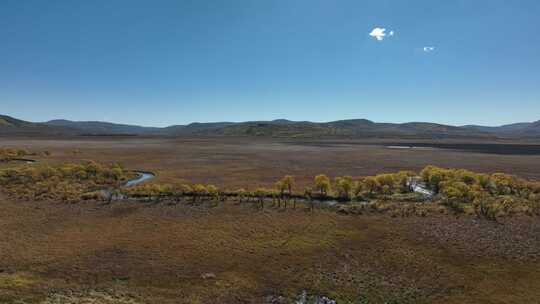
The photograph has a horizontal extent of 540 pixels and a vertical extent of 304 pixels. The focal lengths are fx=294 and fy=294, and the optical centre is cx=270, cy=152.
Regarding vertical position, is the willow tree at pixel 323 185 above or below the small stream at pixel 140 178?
above

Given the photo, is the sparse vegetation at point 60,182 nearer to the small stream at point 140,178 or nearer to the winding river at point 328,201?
the small stream at point 140,178

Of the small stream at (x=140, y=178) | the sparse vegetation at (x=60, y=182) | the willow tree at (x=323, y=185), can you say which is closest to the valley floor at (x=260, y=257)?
the sparse vegetation at (x=60, y=182)

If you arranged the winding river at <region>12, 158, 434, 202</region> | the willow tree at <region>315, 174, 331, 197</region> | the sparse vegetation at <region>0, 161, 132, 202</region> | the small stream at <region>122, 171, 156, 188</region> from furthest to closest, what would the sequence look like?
the small stream at <region>122, 171, 156, 188</region> < the willow tree at <region>315, 174, 331, 197</region> < the winding river at <region>12, 158, 434, 202</region> < the sparse vegetation at <region>0, 161, 132, 202</region>

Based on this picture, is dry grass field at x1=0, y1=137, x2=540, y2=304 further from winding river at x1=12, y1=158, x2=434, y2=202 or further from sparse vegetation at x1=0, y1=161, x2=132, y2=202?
winding river at x1=12, y1=158, x2=434, y2=202

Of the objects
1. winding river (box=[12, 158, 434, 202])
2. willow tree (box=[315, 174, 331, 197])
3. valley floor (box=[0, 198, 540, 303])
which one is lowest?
valley floor (box=[0, 198, 540, 303])

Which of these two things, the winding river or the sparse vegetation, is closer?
the sparse vegetation

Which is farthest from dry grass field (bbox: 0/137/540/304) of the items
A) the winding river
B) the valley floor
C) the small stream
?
the small stream

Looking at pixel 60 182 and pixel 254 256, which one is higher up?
pixel 60 182

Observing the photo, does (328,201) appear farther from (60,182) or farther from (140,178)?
(60,182)

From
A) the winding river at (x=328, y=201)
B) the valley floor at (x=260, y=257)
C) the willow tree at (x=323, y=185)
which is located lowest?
the valley floor at (x=260, y=257)

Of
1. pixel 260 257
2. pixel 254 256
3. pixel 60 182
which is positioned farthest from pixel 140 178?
pixel 260 257
